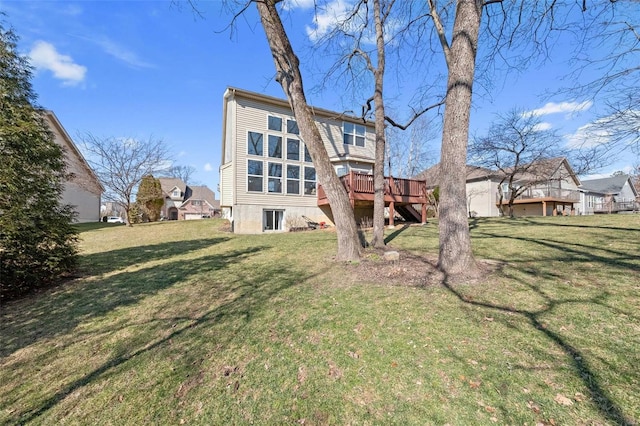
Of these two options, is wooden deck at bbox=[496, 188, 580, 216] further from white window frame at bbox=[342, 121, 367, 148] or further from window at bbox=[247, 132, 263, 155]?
window at bbox=[247, 132, 263, 155]

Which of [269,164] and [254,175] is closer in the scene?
[254,175]

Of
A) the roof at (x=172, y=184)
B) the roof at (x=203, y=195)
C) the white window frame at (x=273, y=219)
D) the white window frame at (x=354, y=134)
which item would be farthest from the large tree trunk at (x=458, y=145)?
the roof at (x=172, y=184)

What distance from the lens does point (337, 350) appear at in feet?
9.64

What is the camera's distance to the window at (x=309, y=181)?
15.3 meters

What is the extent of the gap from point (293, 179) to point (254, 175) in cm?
221

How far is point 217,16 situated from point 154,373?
7415mm

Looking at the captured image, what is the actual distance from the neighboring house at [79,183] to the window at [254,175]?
28.8 feet

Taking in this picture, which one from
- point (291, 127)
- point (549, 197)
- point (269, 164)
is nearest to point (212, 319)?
point (269, 164)

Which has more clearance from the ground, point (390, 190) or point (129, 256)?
point (390, 190)

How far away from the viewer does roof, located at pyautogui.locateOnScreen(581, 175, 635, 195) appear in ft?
111

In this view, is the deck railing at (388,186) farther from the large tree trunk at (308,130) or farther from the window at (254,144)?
the large tree trunk at (308,130)

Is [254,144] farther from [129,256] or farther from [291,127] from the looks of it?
[129,256]

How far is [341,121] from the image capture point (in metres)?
16.5

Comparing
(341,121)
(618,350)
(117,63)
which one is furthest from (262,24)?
(341,121)
